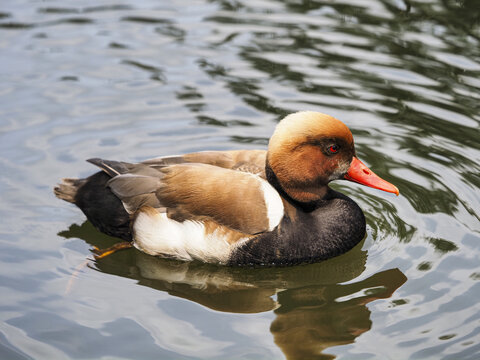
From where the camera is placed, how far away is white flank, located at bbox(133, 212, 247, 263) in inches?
197

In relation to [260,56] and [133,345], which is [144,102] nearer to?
[260,56]

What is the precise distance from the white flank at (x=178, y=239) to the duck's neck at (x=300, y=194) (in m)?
0.53

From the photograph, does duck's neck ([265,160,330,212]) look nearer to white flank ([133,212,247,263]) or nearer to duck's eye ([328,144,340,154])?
duck's eye ([328,144,340,154])

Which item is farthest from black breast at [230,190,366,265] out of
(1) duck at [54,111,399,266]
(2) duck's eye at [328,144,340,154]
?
(2) duck's eye at [328,144,340,154]

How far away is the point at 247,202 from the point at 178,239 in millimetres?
576

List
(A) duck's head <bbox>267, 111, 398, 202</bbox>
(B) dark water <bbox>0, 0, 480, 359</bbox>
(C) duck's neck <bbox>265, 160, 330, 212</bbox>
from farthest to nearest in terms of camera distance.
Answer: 1. (C) duck's neck <bbox>265, 160, 330, 212</bbox>
2. (A) duck's head <bbox>267, 111, 398, 202</bbox>
3. (B) dark water <bbox>0, 0, 480, 359</bbox>

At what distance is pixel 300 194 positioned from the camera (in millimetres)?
5156

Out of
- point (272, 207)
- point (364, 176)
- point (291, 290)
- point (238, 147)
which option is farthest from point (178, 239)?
point (238, 147)

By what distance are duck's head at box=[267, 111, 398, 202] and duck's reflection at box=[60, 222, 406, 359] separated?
0.55 meters

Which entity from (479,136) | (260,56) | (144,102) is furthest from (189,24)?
(479,136)

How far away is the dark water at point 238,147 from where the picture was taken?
4.45 metres

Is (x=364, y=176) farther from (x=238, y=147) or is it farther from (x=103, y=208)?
(x=103, y=208)

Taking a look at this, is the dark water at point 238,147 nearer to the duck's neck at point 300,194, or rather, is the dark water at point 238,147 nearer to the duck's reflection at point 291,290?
the duck's reflection at point 291,290

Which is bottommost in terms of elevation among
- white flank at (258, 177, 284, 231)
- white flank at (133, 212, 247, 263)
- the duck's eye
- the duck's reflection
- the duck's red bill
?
the duck's reflection
